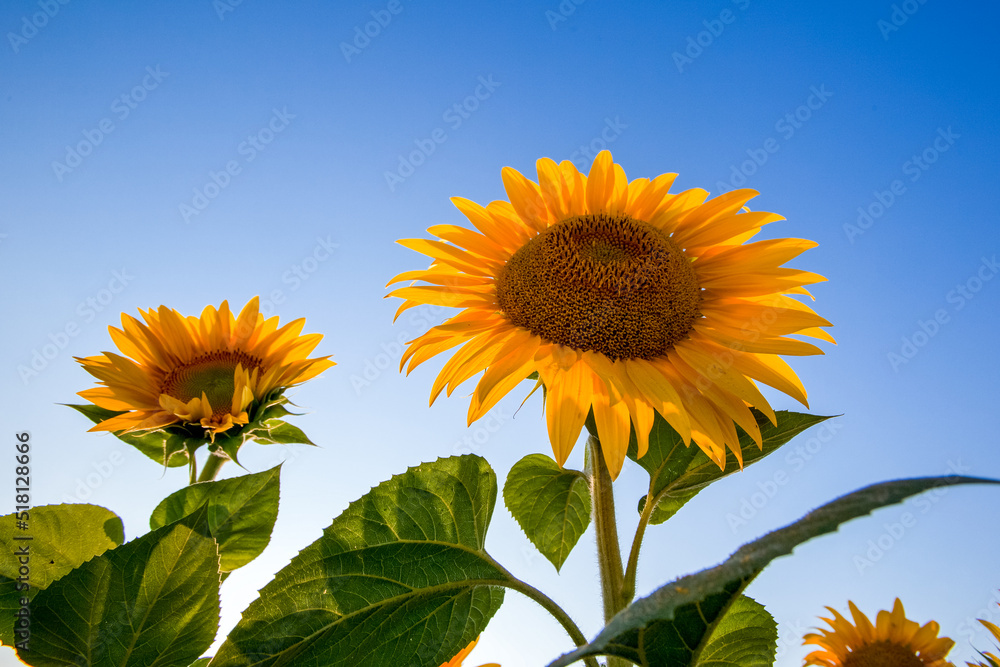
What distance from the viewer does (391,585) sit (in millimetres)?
1331

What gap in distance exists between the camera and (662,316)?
1513 millimetres

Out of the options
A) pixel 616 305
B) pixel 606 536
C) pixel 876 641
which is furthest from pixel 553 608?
pixel 876 641

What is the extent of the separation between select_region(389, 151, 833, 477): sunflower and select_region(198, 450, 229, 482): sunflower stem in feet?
2.40

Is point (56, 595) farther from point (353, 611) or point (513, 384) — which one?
point (513, 384)

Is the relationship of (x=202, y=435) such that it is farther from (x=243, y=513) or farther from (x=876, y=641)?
(x=876, y=641)

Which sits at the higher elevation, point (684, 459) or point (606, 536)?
point (684, 459)

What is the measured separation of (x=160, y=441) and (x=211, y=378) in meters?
0.29

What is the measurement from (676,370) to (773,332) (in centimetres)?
22

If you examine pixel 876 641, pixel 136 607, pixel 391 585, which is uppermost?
pixel 876 641

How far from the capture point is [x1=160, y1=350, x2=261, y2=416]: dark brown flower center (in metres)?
2.09

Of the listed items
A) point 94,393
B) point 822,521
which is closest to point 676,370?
point 822,521

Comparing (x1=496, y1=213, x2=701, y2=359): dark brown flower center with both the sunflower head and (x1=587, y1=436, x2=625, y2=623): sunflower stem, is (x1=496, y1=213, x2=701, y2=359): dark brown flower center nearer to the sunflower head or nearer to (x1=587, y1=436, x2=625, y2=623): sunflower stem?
(x1=587, y1=436, x2=625, y2=623): sunflower stem

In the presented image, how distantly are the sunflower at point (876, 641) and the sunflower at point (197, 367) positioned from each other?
7.71 feet

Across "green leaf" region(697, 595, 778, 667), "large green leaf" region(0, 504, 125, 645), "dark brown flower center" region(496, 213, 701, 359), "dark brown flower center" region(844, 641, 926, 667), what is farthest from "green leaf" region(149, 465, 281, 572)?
"dark brown flower center" region(844, 641, 926, 667)
